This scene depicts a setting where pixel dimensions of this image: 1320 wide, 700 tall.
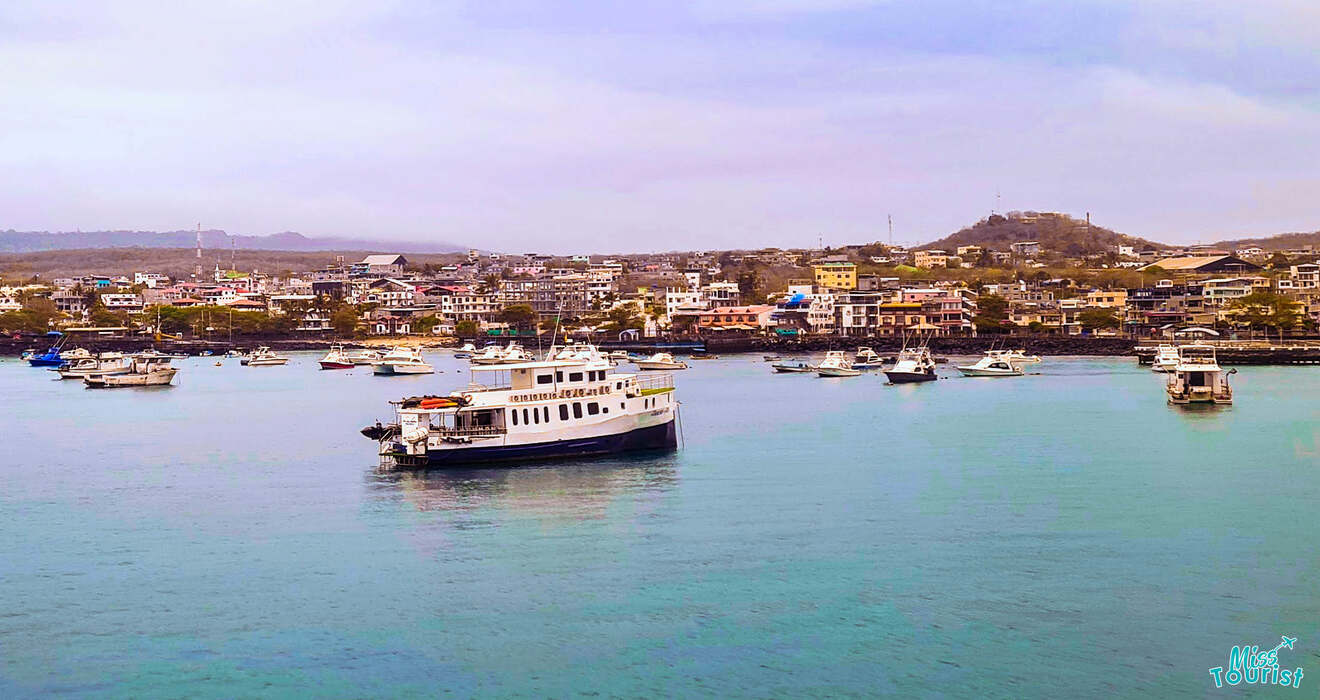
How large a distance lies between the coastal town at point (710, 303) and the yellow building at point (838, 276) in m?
0.19

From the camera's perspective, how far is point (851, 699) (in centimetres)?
1523

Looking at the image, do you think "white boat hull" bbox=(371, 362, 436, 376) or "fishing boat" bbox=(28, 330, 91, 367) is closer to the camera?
"white boat hull" bbox=(371, 362, 436, 376)

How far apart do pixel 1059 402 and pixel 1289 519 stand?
25.9m

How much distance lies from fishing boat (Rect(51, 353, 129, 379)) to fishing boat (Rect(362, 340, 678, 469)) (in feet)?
133

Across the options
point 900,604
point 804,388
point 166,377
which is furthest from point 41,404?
point 900,604

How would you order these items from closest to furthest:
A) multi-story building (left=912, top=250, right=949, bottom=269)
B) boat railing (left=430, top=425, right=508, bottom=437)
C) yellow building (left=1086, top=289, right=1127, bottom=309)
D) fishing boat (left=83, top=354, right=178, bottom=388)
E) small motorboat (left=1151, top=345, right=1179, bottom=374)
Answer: boat railing (left=430, top=425, right=508, bottom=437), fishing boat (left=83, top=354, right=178, bottom=388), small motorboat (left=1151, top=345, right=1179, bottom=374), yellow building (left=1086, top=289, right=1127, bottom=309), multi-story building (left=912, top=250, right=949, bottom=269)

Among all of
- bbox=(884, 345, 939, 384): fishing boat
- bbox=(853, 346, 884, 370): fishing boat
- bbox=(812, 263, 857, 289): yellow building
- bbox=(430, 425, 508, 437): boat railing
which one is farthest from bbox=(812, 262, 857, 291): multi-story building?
bbox=(430, 425, 508, 437): boat railing

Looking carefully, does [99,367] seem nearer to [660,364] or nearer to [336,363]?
[336,363]

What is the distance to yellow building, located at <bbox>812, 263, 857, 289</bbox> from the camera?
13788cm

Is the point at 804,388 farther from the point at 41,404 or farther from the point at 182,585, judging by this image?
the point at 182,585

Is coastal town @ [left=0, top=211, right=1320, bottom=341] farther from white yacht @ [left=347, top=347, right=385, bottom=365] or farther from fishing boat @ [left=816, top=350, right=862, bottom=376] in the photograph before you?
fishing boat @ [left=816, top=350, right=862, bottom=376]

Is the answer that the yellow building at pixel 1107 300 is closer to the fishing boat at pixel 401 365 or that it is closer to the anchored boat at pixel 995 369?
the anchored boat at pixel 995 369

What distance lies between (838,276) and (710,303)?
711 inches

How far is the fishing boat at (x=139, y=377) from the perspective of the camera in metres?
64.8
